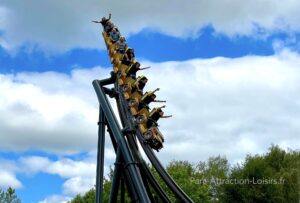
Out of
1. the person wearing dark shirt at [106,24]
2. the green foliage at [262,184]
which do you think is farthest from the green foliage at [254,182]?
the person wearing dark shirt at [106,24]

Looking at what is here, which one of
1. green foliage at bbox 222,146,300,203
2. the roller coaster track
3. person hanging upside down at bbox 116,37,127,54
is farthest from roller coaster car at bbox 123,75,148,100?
green foliage at bbox 222,146,300,203

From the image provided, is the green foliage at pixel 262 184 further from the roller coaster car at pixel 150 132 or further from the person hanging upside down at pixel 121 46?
the roller coaster car at pixel 150 132

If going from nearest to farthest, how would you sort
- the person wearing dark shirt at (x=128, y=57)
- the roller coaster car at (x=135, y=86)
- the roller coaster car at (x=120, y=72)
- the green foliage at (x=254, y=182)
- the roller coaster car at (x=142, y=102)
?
the roller coaster car at (x=142, y=102), the roller coaster car at (x=135, y=86), the roller coaster car at (x=120, y=72), the person wearing dark shirt at (x=128, y=57), the green foliage at (x=254, y=182)

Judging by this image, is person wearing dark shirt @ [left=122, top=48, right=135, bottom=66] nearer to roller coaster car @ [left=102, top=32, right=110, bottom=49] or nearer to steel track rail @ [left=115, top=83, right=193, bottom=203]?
roller coaster car @ [left=102, top=32, right=110, bottom=49]

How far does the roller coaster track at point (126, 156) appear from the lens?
54.5 feet

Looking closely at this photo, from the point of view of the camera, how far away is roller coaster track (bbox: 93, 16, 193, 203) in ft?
Result: 54.5

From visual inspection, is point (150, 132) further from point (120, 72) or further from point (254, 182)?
point (254, 182)

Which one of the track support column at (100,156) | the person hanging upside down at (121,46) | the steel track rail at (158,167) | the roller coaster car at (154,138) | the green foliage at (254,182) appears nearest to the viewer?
the steel track rail at (158,167)

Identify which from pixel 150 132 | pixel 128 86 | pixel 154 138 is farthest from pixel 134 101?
pixel 154 138

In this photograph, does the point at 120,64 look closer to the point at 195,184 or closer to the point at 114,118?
the point at 114,118

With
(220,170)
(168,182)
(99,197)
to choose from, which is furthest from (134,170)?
(220,170)

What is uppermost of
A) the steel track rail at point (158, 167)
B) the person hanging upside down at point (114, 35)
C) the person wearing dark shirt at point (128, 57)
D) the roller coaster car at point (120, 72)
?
the person hanging upside down at point (114, 35)

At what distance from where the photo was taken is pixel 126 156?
1684cm

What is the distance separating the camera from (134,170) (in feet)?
54.2
